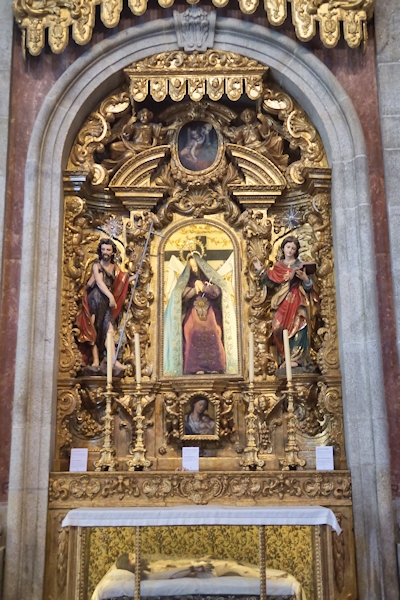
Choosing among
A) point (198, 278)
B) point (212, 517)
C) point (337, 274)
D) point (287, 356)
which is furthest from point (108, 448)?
point (337, 274)

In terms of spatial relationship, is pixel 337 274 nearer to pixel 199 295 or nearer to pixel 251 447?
pixel 199 295

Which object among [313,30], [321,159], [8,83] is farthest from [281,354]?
[8,83]

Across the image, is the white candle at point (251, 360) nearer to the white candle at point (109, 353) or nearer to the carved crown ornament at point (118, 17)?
the white candle at point (109, 353)

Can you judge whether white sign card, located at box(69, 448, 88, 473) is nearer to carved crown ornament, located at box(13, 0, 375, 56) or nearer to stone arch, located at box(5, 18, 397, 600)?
stone arch, located at box(5, 18, 397, 600)

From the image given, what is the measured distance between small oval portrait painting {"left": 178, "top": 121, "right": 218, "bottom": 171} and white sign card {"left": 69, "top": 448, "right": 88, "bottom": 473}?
11.7 feet

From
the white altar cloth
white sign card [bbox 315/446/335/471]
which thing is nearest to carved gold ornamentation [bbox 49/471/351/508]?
white sign card [bbox 315/446/335/471]

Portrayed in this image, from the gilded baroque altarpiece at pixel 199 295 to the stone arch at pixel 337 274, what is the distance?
0.20m

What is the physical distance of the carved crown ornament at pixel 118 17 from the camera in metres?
7.59

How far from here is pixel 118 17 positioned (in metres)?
7.68

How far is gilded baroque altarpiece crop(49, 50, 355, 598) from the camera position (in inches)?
271

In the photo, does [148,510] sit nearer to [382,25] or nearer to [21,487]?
[21,487]

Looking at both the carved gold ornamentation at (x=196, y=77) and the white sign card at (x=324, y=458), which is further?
the carved gold ornamentation at (x=196, y=77)

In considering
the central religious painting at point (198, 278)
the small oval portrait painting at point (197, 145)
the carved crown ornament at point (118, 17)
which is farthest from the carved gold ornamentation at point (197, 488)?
the carved crown ornament at point (118, 17)

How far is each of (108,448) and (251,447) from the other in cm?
146
